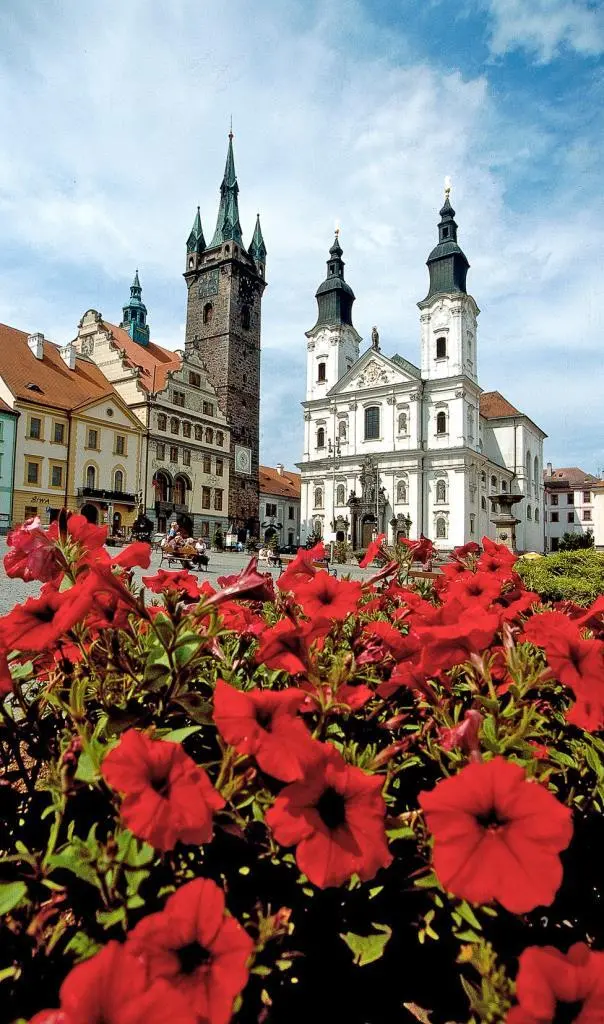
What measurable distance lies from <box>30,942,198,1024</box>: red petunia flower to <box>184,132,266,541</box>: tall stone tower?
4324cm

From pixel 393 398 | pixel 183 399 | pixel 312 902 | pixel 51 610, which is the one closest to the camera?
pixel 312 902

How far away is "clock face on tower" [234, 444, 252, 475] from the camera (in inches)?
1775

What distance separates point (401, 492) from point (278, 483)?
2062 centimetres

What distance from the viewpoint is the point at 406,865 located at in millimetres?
982

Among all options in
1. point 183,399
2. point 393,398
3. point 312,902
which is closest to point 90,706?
point 312,902

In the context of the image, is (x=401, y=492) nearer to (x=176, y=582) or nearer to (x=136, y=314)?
(x=136, y=314)

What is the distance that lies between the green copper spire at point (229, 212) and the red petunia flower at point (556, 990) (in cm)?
5401

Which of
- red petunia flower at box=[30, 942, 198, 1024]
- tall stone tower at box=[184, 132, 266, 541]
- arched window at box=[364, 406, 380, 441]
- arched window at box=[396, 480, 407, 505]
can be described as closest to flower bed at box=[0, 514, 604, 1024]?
red petunia flower at box=[30, 942, 198, 1024]

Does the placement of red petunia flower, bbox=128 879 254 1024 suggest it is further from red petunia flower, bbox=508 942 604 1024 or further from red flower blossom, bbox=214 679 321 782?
red petunia flower, bbox=508 942 604 1024

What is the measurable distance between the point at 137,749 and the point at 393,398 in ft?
149

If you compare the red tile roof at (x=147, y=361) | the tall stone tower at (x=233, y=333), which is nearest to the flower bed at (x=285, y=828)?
the red tile roof at (x=147, y=361)

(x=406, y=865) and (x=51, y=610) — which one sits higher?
(x=51, y=610)

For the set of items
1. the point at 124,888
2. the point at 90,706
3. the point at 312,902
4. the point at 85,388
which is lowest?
the point at 312,902

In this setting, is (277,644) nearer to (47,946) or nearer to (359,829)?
(359,829)
